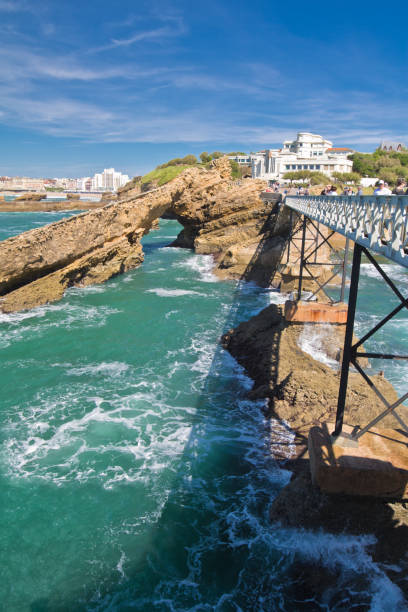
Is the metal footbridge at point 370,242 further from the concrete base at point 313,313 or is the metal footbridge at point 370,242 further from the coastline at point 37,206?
the coastline at point 37,206

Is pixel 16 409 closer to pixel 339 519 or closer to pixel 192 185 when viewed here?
pixel 339 519

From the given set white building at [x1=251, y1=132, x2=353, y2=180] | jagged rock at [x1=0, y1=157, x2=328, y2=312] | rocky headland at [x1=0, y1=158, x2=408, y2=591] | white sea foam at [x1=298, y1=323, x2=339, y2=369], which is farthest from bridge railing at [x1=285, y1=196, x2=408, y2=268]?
white building at [x1=251, y1=132, x2=353, y2=180]

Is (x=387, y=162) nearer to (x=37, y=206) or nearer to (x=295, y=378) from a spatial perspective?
(x=37, y=206)

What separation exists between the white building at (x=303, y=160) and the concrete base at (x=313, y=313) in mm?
58842

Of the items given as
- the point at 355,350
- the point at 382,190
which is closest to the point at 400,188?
the point at 382,190

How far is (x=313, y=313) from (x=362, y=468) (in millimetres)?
7686

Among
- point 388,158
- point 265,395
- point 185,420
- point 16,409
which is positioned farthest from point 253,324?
point 388,158

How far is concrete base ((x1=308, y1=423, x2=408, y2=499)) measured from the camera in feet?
18.7

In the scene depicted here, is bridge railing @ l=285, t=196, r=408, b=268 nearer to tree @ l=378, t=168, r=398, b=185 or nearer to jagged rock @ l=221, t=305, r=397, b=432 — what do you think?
jagged rock @ l=221, t=305, r=397, b=432

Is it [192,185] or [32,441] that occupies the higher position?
[192,185]

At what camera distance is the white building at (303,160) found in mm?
71625

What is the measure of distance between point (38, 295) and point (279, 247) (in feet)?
49.3

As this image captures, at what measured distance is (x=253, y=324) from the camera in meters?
13.8

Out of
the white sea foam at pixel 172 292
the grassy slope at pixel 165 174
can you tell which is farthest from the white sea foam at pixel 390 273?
the grassy slope at pixel 165 174
